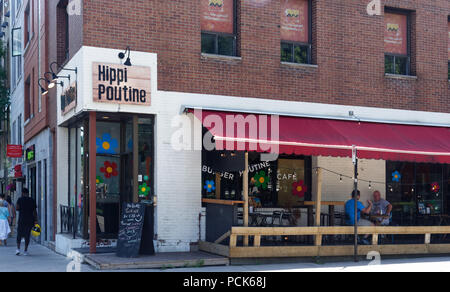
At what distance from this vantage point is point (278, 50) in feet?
49.6

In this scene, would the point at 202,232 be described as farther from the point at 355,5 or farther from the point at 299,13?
the point at 355,5

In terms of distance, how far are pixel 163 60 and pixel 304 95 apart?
12.5 ft

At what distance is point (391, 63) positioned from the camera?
16.8 meters

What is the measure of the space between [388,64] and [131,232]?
8740 millimetres

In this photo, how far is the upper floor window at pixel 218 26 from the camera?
575 inches

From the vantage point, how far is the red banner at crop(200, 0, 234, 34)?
47.9 ft

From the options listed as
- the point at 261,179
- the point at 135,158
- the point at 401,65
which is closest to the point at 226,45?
the point at 261,179

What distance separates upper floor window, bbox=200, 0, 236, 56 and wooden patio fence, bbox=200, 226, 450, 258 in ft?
15.3

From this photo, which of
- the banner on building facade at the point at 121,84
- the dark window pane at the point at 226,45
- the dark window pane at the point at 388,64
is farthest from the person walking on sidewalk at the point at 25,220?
the dark window pane at the point at 388,64

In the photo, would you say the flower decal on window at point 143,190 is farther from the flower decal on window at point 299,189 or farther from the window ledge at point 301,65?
the window ledge at point 301,65

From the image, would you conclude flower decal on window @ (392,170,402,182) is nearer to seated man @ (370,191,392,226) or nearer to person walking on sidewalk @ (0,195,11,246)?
seated man @ (370,191,392,226)

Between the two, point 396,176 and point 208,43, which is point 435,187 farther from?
point 208,43

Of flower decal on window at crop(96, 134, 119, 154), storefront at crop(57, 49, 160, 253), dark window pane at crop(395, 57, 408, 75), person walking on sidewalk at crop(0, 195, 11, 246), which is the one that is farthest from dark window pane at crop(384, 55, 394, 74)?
person walking on sidewalk at crop(0, 195, 11, 246)
